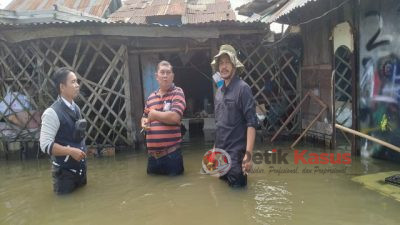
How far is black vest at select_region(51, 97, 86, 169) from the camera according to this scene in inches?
148

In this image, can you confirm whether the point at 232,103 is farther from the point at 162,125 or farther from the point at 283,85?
the point at 283,85

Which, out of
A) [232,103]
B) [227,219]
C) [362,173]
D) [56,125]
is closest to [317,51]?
[362,173]

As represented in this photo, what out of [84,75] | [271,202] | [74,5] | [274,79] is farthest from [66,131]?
[74,5]

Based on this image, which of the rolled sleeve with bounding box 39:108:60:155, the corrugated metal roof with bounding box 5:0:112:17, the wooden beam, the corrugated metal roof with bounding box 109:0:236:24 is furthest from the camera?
the corrugated metal roof with bounding box 5:0:112:17

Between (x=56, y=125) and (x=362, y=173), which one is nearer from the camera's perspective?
(x=56, y=125)

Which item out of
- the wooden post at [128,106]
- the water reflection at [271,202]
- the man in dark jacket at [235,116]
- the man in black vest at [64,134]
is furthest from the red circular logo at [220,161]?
the wooden post at [128,106]

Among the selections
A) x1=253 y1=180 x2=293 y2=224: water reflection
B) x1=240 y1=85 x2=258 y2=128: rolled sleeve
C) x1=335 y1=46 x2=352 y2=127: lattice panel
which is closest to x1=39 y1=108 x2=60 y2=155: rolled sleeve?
x1=240 y1=85 x2=258 y2=128: rolled sleeve

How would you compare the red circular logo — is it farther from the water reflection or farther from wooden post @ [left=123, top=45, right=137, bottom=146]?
wooden post @ [left=123, top=45, right=137, bottom=146]

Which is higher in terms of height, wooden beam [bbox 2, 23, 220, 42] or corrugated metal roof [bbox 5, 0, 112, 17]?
corrugated metal roof [bbox 5, 0, 112, 17]

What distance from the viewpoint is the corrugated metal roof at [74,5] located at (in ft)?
40.5

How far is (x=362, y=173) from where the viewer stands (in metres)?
4.81

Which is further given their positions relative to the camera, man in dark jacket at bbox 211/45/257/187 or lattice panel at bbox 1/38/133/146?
lattice panel at bbox 1/38/133/146

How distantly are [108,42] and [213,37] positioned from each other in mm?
2112

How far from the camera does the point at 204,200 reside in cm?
392
